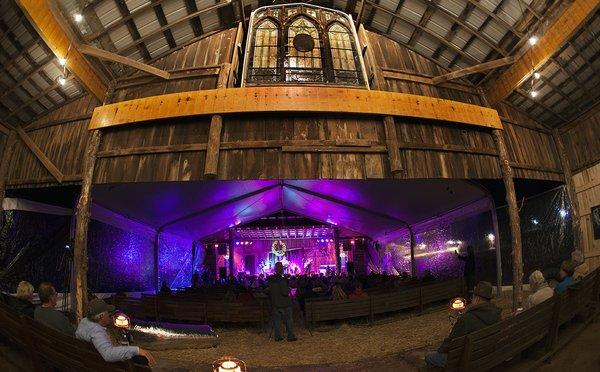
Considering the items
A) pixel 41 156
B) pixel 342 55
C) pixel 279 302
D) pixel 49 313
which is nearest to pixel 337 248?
pixel 342 55

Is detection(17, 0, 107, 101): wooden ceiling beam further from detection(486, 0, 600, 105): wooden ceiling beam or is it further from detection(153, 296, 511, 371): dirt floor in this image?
detection(486, 0, 600, 105): wooden ceiling beam

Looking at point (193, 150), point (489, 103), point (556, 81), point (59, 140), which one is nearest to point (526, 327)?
point (193, 150)

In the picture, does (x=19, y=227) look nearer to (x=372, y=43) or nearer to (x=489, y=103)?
(x=372, y=43)

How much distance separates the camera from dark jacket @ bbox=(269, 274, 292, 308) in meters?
8.31

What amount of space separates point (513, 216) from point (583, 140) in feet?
14.0

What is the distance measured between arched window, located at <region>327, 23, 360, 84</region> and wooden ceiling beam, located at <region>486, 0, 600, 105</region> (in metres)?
4.40

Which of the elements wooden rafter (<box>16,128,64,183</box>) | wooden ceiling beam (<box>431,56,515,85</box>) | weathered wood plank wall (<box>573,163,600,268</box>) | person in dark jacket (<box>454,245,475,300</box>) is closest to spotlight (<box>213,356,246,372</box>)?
wooden rafter (<box>16,128,64,183</box>)

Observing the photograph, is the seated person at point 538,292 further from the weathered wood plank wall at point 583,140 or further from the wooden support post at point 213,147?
the weathered wood plank wall at point 583,140

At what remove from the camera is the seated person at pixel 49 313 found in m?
4.09

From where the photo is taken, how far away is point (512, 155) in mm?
10070

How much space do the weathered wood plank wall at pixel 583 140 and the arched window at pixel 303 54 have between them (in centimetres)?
856

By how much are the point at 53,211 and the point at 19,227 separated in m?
1.09

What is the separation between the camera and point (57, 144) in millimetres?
9711

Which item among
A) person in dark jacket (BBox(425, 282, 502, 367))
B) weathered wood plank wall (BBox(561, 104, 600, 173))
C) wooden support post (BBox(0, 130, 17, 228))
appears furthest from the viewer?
weathered wood plank wall (BBox(561, 104, 600, 173))
